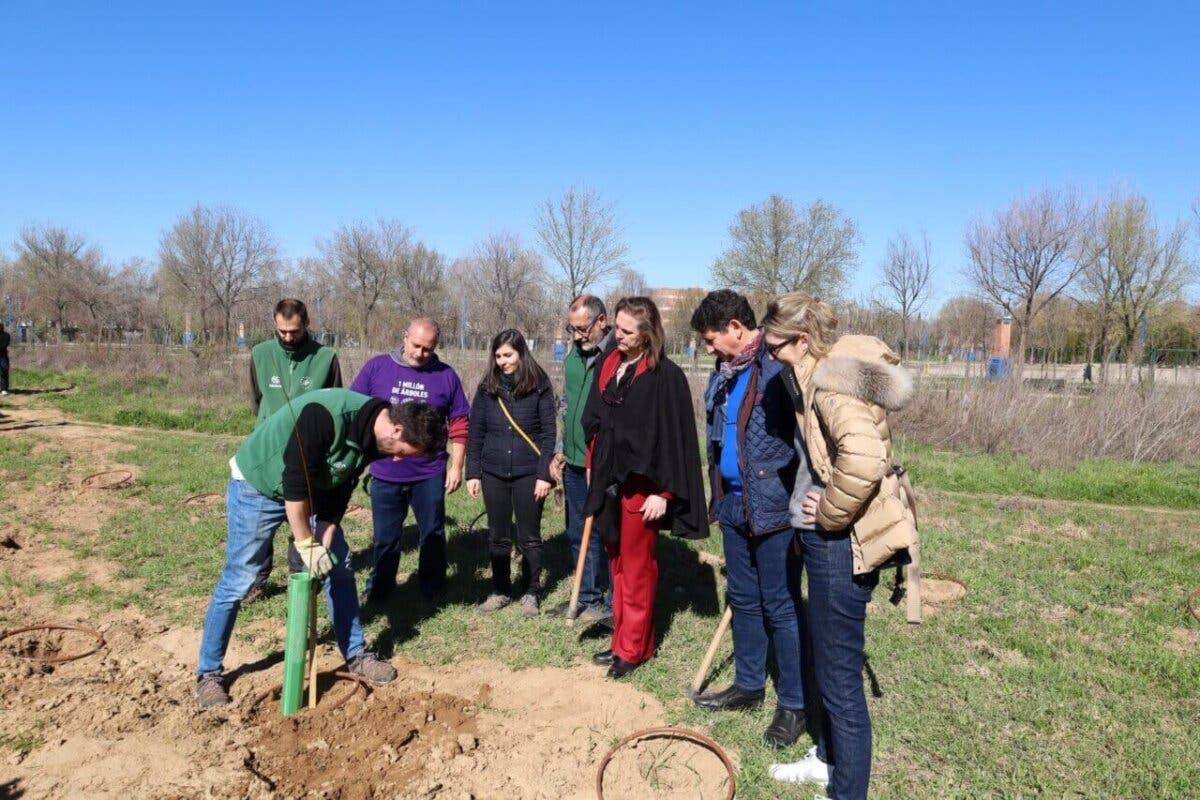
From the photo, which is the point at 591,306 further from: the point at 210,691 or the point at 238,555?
the point at 210,691

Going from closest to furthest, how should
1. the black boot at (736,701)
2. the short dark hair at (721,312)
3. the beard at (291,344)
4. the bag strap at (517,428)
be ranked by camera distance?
1. the short dark hair at (721,312)
2. the black boot at (736,701)
3. the bag strap at (517,428)
4. the beard at (291,344)

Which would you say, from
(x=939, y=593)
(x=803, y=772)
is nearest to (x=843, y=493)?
(x=803, y=772)

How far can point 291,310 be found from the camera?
195 inches

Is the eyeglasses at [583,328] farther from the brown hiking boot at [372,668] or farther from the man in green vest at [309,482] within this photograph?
the brown hiking boot at [372,668]

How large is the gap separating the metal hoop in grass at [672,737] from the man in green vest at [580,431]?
124 centimetres

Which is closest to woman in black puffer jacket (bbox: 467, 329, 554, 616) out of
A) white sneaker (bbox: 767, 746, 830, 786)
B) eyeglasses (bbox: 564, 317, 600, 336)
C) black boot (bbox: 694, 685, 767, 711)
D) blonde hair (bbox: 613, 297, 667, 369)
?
eyeglasses (bbox: 564, 317, 600, 336)

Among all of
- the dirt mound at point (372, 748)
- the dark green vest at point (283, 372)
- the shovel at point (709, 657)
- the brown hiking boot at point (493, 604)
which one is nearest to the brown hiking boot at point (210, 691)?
the dirt mound at point (372, 748)

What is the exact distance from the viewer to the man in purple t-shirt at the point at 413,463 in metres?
4.82

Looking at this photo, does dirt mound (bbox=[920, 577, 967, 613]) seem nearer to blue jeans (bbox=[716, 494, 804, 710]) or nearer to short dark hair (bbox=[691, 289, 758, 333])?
blue jeans (bbox=[716, 494, 804, 710])

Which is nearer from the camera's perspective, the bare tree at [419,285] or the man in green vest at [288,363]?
the man in green vest at [288,363]

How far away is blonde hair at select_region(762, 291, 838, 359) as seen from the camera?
271 cm

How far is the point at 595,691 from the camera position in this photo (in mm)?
3990

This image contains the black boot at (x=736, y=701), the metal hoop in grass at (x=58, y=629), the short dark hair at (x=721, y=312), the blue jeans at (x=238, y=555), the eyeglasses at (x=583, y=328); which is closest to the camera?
the short dark hair at (x=721, y=312)

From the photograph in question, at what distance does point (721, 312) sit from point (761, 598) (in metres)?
1.38
